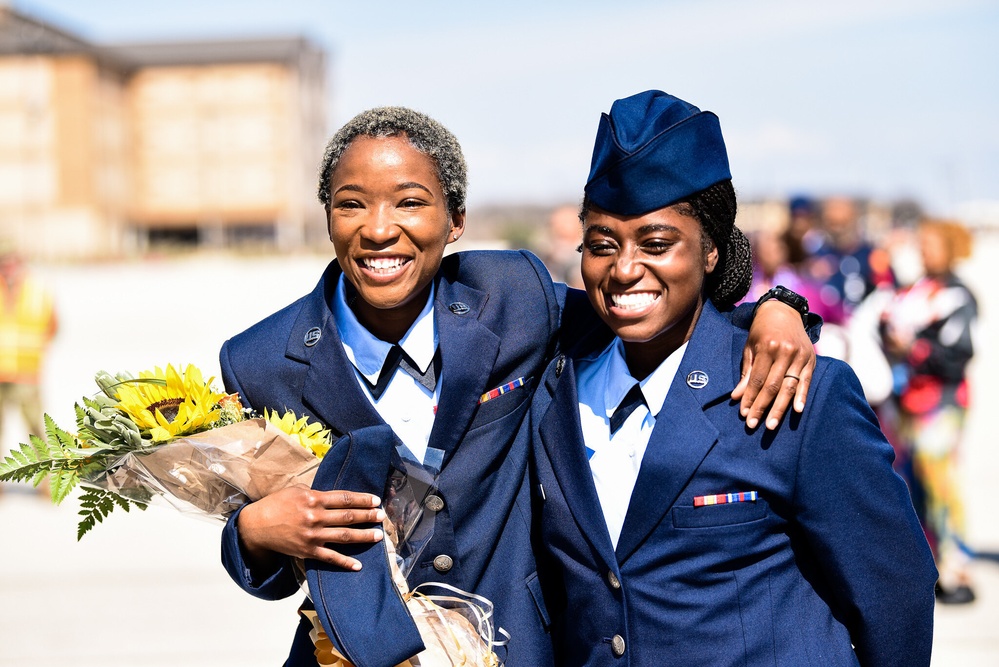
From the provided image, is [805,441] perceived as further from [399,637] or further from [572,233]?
[572,233]

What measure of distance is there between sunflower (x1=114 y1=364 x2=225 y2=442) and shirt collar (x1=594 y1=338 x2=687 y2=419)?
81 cm

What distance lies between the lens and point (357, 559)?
2.02m

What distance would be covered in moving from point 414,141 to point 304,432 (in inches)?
28.2

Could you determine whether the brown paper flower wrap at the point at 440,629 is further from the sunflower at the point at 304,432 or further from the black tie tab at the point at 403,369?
the black tie tab at the point at 403,369

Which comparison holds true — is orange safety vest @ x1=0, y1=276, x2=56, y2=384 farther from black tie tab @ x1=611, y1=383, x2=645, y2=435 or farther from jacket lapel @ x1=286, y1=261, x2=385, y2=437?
black tie tab @ x1=611, y1=383, x2=645, y2=435

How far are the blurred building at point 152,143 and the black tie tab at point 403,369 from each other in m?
44.7

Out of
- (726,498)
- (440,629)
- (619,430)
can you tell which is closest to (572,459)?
(619,430)

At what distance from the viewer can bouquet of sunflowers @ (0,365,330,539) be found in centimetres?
207

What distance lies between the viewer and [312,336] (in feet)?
8.06

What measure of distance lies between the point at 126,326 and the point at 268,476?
796 inches

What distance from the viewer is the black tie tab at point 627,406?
2.20 meters

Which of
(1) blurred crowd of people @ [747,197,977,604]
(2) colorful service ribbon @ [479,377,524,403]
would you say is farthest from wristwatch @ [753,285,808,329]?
(1) blurred crowd of people @ [747,197,977,604]

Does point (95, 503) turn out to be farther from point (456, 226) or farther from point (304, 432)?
point (456, 226)

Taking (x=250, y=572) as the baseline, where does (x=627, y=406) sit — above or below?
above
